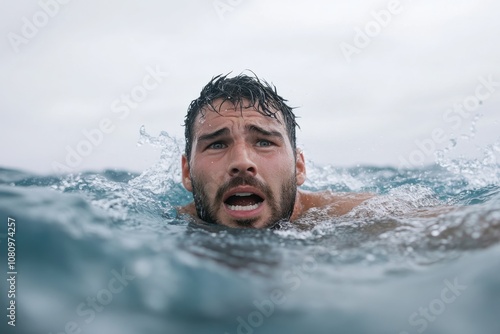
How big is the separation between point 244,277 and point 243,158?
1552 millimetres

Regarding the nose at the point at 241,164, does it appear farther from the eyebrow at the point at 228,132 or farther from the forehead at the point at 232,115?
the forehead at the point at 232,115

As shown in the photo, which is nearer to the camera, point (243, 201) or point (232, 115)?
point (243, 201)

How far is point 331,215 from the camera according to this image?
4551 millimetres

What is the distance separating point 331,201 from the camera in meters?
4.99

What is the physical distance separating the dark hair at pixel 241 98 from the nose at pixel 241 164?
602 mm

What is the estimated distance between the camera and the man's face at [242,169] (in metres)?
3.93

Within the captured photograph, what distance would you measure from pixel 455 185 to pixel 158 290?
23.1ft

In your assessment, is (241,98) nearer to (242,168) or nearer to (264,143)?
(264,143)

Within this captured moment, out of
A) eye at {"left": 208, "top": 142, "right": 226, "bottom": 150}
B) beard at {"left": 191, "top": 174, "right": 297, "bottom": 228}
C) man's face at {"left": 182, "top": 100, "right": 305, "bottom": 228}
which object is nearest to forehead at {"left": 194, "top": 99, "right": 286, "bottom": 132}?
man's face at {"left": 182, "top": 100, "right": 305, "bottom": 228}

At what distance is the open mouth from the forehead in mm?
678

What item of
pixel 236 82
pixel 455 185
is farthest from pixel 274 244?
pixel 455 185

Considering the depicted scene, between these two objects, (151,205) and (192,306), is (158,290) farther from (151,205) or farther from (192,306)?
(151,205)

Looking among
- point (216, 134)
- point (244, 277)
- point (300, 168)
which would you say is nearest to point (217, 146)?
point (216, 134)

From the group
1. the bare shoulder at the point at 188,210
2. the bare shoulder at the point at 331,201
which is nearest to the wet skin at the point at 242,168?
the bare shoulder at the point at 331,201
